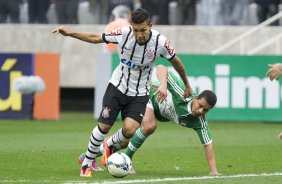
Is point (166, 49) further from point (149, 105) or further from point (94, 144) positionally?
point (94, 144)

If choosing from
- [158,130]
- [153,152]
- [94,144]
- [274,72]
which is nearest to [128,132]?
[94,144]

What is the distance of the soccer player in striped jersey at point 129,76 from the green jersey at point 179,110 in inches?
7.3

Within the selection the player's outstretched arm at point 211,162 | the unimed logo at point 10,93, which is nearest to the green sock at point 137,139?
the player's outstretched arm at point 211,162

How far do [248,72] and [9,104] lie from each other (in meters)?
5.72

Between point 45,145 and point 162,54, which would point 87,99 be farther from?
point 162,54

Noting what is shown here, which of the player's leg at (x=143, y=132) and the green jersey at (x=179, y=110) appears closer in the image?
the green jersey at (x=179, y=110)

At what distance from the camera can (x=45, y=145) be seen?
16.8 m

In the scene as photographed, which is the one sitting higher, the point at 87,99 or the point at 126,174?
the point at 126,174

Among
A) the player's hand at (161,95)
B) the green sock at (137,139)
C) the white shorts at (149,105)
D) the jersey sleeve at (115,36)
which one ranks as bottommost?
the green sock at (137,139)

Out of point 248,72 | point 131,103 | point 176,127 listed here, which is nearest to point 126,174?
point 131,103

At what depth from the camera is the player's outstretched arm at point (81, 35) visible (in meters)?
11.6

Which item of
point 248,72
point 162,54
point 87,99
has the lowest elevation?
point 87,99

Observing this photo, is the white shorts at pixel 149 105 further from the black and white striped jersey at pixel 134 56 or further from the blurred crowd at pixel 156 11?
the blurred crowd at pixel 156 11

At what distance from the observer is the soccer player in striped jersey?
1186 cm
